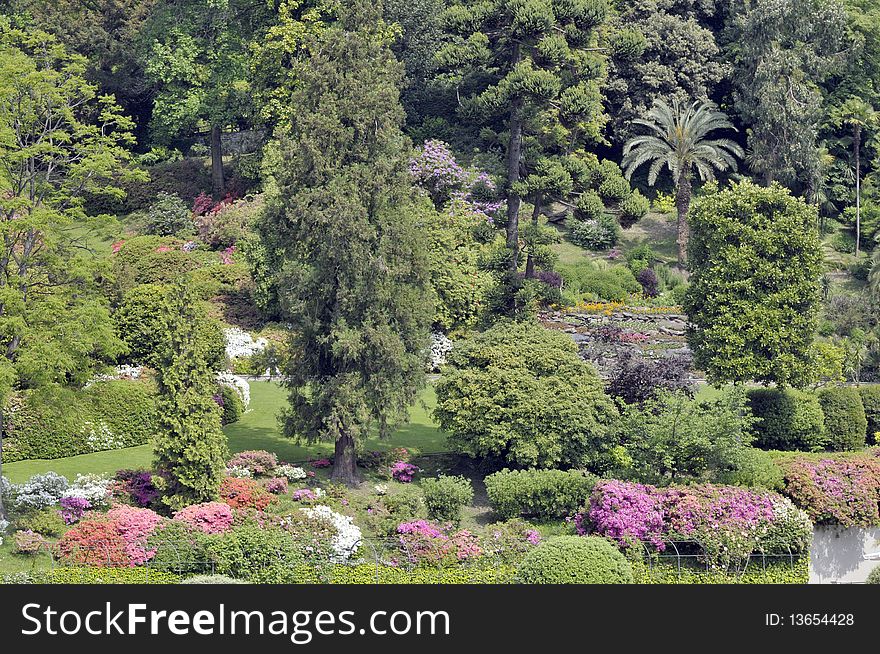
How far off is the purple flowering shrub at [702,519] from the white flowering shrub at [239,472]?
8.52 m

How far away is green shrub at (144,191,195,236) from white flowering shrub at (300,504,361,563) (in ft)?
86.0

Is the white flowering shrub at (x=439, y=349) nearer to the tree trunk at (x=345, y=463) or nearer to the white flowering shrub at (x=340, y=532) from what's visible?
the tree trunk at (x=345, y=463)

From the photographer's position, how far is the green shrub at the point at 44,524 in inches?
1330

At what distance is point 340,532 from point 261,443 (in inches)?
326

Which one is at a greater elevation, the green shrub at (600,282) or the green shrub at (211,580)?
the green shrub at (600,282)

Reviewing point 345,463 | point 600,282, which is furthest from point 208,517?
point 600,282

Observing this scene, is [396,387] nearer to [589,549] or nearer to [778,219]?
[589,549]

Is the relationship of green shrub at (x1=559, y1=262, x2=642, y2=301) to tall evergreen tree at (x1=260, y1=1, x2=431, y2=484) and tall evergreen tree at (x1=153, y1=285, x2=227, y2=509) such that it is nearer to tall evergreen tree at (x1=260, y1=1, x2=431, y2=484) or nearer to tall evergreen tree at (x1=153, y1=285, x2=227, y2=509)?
tall evergreen tree at (x1=260, y1=1, x2=431, y2=484)

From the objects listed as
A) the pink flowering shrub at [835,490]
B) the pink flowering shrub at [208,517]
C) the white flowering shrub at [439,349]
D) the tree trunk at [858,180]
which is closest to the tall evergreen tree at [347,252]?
the pink flowering shrub at [208,517]

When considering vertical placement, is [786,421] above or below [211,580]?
above

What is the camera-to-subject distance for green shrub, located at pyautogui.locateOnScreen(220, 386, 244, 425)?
43250mm

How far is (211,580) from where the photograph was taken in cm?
3034

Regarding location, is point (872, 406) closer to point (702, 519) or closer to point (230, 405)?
point (702, 519)

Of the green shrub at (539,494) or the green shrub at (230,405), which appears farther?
the green shrub at (230,405)
